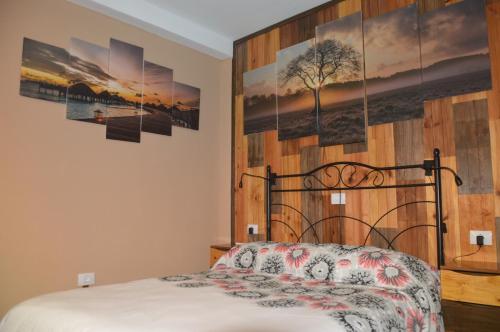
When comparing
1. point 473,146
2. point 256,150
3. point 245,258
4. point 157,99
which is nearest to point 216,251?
point 245,258

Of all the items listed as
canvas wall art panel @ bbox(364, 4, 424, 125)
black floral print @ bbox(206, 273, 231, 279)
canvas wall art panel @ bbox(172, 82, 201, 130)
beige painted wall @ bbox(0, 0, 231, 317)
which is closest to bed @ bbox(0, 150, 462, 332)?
black floral print @ bbox(206, 273, 231, 279)

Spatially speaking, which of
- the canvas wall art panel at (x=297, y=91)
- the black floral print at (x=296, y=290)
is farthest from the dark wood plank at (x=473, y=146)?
the black floral print at (x=296, y=290)

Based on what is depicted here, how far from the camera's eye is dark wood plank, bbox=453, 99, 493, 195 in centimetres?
238

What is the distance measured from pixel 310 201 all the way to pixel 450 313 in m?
1.39

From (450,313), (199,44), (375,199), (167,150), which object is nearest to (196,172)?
(167,150)

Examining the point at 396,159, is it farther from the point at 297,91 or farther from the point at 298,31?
the point at 298,31

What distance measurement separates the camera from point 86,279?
292 cm

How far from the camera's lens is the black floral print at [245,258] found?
8.75ft

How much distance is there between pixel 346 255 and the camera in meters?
2.31

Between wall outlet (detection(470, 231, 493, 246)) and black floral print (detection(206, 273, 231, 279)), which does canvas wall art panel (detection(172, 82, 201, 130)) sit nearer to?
black floral print (detection(206, 273, 231, 279))

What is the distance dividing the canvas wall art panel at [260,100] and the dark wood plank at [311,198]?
18.2 inches

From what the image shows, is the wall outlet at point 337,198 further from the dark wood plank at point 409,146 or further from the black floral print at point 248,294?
the black floral print at point 248,294

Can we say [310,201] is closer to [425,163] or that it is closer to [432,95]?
[425,163]

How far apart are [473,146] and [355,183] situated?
85 centimetres
